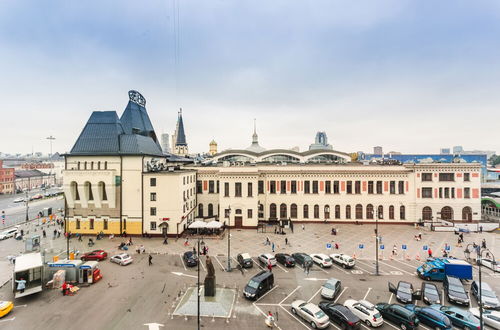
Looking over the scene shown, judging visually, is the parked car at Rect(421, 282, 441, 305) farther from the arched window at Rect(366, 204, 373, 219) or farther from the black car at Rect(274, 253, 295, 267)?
the arched window at Rect(366, 204, 373, 219)

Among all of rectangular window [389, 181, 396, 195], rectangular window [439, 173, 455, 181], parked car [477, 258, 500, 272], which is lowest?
parked car [477, 258, 500, 272]

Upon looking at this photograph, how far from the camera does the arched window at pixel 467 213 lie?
45812 mm

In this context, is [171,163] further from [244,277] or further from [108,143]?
[244,277]

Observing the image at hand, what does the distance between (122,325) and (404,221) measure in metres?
48.1

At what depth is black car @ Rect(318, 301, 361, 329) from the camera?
55.9 ft

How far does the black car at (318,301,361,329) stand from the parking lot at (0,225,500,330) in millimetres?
590

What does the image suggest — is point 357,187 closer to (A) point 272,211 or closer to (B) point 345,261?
(A) point 272,211

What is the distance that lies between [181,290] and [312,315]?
12.1 m

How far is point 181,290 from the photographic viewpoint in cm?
2297

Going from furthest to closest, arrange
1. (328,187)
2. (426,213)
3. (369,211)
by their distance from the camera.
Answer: (328,187) < (369,211) < (426,213)

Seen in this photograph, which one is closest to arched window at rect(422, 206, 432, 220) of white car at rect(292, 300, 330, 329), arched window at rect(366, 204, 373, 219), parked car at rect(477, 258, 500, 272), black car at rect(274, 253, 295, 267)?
arched window at rect(366, 204, 373, 219)

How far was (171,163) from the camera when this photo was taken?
51531mm

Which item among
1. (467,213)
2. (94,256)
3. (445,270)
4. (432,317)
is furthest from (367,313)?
(467,213)

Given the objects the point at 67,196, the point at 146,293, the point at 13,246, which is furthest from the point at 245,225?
the point at 13,246
